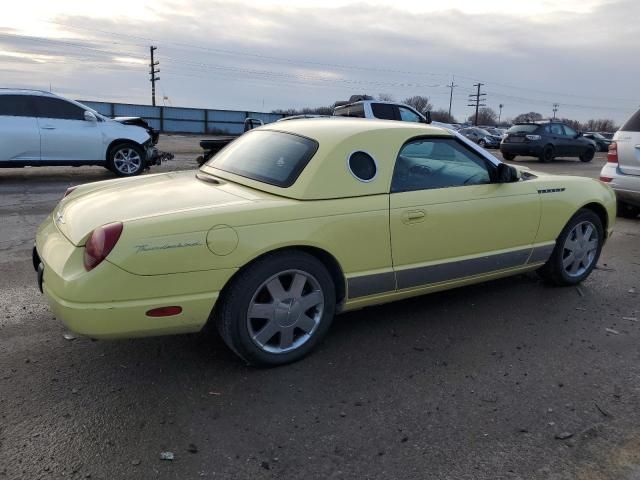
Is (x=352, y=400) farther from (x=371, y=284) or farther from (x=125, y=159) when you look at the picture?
(x=125, y=159)

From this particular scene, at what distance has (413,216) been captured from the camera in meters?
3.65

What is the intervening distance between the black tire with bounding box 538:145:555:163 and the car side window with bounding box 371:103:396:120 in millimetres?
8593

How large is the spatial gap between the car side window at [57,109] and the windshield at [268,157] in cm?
794

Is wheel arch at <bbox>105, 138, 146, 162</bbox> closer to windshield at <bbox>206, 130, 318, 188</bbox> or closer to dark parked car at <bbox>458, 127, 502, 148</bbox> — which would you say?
windshield at <bbox>206, 130, 318, 188</bbox>

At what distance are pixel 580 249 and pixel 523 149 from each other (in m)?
16.9

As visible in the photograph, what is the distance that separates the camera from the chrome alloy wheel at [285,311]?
3.21 meters

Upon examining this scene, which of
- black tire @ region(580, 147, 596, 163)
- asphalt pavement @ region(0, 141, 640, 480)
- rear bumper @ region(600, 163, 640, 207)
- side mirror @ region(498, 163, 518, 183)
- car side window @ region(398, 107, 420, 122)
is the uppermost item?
car side window @ region(398, 107, 420, 122)

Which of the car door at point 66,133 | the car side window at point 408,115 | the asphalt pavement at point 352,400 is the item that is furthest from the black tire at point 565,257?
the car side window at point 408,115

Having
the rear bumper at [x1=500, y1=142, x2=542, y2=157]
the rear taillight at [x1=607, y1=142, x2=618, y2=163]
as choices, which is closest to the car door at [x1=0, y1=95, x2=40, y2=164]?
the rear taillight at [x1=607, y1=142, x2=618, y2=163]

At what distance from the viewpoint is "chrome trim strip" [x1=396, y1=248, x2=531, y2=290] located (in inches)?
147

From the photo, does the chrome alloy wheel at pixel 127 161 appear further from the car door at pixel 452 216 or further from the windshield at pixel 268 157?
the car door at pixel 452 216

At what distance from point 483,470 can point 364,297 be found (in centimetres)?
138

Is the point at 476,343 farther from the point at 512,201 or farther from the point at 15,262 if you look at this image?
the point at 15,262

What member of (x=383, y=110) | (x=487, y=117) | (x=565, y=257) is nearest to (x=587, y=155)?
(x=383, y=110)
